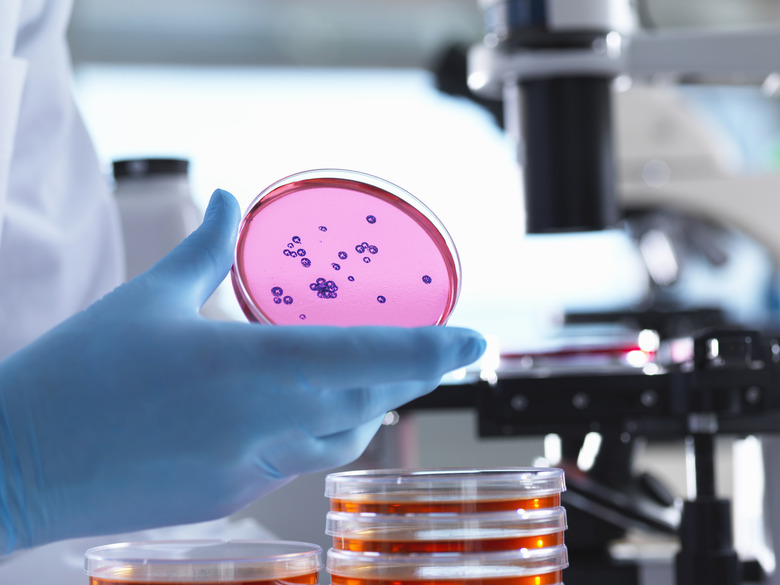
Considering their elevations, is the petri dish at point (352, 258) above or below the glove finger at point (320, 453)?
above

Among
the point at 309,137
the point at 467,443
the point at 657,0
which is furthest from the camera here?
the point at 657,0

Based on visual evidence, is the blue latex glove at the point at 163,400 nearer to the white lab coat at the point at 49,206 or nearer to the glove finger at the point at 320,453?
the glove finger at the point at 320,453

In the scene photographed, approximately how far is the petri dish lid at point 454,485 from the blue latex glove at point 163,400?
0.05m

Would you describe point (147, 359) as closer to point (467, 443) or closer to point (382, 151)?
point (467, 443)

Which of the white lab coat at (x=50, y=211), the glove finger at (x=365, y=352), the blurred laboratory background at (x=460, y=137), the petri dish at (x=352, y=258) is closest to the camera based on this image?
the glove finger at (x=365, y=352)

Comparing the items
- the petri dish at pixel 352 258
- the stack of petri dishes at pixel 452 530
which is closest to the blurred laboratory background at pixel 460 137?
the petri dish at pixel 352 258

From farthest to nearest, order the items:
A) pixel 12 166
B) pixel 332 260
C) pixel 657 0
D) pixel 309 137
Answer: pixel 657 0
pixel 309 137
pixel 12 166
pixel 332 260

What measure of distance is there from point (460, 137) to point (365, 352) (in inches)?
174

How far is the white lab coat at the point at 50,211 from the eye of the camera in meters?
1.04

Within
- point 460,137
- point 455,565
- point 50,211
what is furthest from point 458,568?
point 460,137

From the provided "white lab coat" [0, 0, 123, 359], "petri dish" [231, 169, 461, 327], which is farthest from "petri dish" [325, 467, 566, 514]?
"white lab coat" [0, 0, 123, 359]

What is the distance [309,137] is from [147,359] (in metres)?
4.11

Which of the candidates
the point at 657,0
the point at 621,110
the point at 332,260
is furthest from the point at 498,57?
the point at 657,0

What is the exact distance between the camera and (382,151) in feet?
15.6
